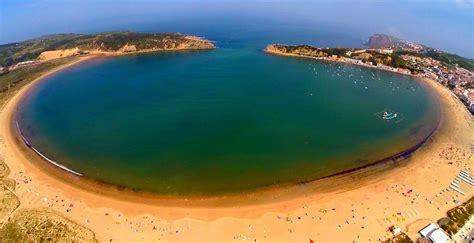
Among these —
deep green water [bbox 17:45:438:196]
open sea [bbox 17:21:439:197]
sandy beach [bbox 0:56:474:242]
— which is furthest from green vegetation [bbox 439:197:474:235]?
deep green water [bbox 17:45:438:196]

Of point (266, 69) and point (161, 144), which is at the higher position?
point (266, 69)

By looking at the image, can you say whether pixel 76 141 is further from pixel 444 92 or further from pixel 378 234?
pixel 444 92

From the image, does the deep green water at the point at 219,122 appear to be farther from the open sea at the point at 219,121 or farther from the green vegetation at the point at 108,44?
the green vegetation at the point at 108,44

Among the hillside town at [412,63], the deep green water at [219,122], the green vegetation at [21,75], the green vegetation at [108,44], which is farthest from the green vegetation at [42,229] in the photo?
the hillside town at [412,63]

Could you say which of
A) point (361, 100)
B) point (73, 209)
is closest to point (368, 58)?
point (361, 100)

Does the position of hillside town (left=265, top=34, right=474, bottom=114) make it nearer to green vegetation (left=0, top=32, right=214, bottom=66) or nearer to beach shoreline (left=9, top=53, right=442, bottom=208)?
green vegetation (left=0, top=32, right=214, bottom=66)

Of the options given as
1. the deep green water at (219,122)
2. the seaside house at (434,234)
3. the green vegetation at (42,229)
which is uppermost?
the deep green water at (219,122)

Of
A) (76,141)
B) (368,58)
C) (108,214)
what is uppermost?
(368,58)
